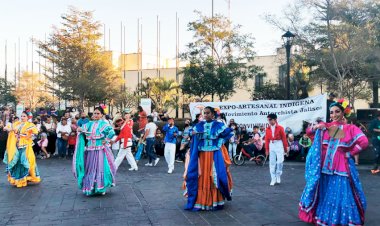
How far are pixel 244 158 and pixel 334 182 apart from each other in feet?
31.2

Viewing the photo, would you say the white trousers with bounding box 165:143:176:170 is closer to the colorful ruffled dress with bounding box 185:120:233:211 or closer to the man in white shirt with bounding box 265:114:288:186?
the man in white shirt with bounding box 265:114:288:186

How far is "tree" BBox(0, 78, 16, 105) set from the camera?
48775 mm

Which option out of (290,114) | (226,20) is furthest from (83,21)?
(290,114)

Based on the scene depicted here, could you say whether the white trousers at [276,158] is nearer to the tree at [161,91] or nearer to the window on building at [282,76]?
the window on building at [282,76]

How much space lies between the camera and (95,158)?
325 inches

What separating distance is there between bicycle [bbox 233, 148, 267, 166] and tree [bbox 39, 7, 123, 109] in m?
23.3

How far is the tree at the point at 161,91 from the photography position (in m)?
34.7

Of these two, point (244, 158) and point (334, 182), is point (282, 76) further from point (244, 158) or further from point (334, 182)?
point (334, 182)

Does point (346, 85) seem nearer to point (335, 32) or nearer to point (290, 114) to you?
point (335, 32)

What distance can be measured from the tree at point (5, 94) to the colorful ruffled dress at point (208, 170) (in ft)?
153

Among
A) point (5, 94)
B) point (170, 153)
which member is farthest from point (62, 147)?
point (5, 94)

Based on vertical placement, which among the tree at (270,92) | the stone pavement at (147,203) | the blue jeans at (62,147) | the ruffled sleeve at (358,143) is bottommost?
the stone pavement at (147,203)

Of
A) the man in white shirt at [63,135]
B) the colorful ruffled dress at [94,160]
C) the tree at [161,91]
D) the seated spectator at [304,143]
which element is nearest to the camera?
the colorful ruffled dress at [94,160]

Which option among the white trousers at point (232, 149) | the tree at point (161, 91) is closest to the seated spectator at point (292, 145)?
the white trousers at point (232, 149)
